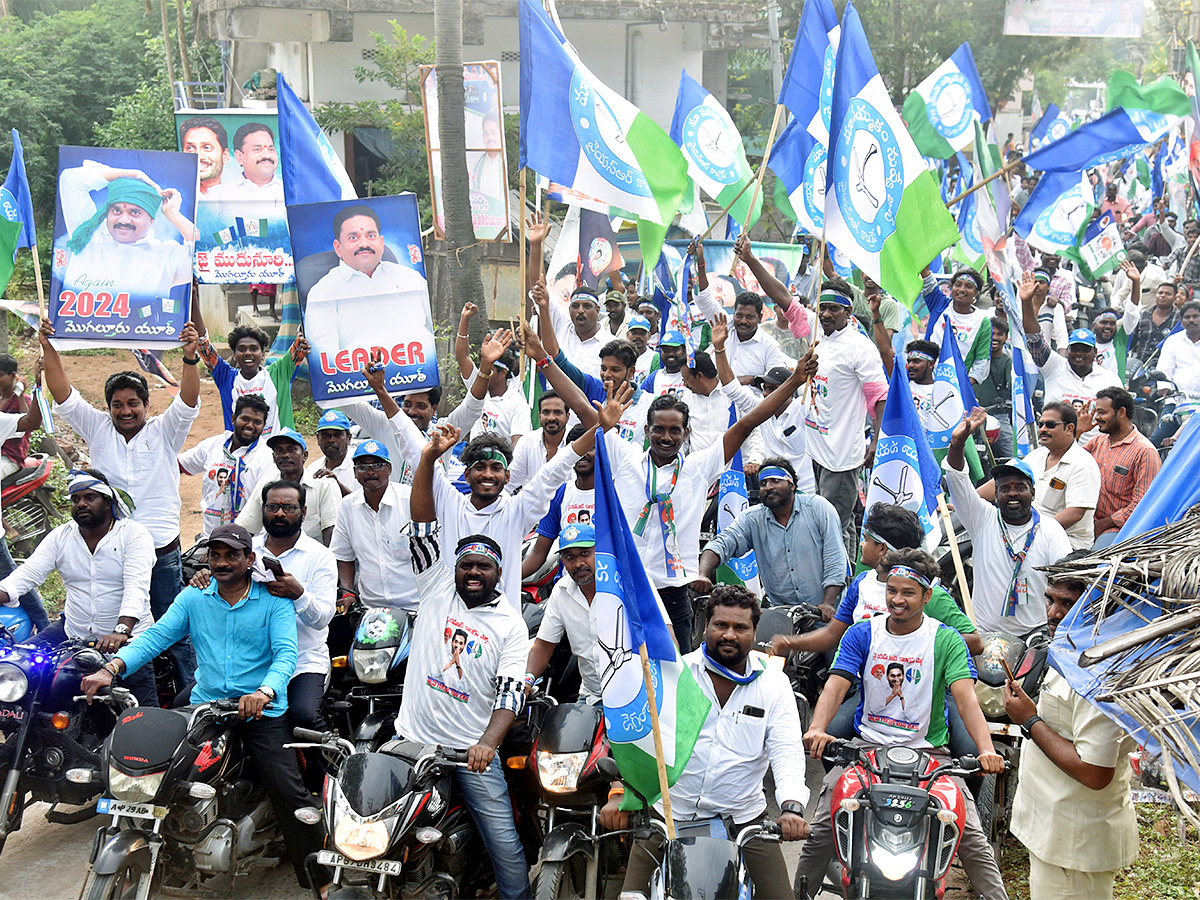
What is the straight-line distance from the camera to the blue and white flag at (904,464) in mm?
7020

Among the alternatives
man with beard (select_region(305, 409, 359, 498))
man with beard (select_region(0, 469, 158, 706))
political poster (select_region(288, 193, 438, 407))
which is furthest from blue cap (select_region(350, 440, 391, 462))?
man with beard (select_region(0, 469, 158, 706))

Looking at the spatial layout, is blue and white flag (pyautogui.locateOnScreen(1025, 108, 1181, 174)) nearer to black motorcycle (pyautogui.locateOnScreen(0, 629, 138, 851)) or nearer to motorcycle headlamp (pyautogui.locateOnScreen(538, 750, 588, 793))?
motorcycle headlamp (pyautogui.locateOnScreen(538, 750, 588, 793))

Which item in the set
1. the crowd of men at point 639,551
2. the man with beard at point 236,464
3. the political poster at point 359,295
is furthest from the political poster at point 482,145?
the political poster at point 359,295

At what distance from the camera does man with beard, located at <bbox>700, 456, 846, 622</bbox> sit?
7195 millimetres

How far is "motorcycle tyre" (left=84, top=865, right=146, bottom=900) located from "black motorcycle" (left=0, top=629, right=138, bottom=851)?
0.69 meters

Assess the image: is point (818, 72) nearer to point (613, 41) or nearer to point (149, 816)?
point (149, 816)

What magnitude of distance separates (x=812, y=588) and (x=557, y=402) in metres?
2.14

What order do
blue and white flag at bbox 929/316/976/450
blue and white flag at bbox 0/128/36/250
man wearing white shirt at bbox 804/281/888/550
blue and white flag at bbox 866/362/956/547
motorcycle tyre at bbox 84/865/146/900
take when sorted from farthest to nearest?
blue and white flag at bbox 929/316/976/450, man wearing white shirt at bbox 804/281/888/550, blue and white flag at bbox 0/128/36/250, blue and white flag at bbox 866/362/956/547, motorcycle tyre at bbox 84/865/146/900

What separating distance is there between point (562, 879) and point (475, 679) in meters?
0.94

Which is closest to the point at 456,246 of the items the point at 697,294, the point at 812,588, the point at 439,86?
the point at 439,86

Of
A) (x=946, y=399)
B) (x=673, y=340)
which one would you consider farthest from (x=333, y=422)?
(x=946, y=399)

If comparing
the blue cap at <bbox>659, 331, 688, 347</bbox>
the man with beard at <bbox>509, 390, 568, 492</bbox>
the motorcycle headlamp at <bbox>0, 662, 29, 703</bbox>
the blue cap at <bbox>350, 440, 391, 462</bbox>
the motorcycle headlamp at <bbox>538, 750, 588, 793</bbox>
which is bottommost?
the motorcycle headlamp at <bbox>538, 750, 588, 793</bbox>

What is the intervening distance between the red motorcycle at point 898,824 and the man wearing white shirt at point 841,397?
13.4 feet

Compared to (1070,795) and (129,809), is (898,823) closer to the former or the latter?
(1070,795)
